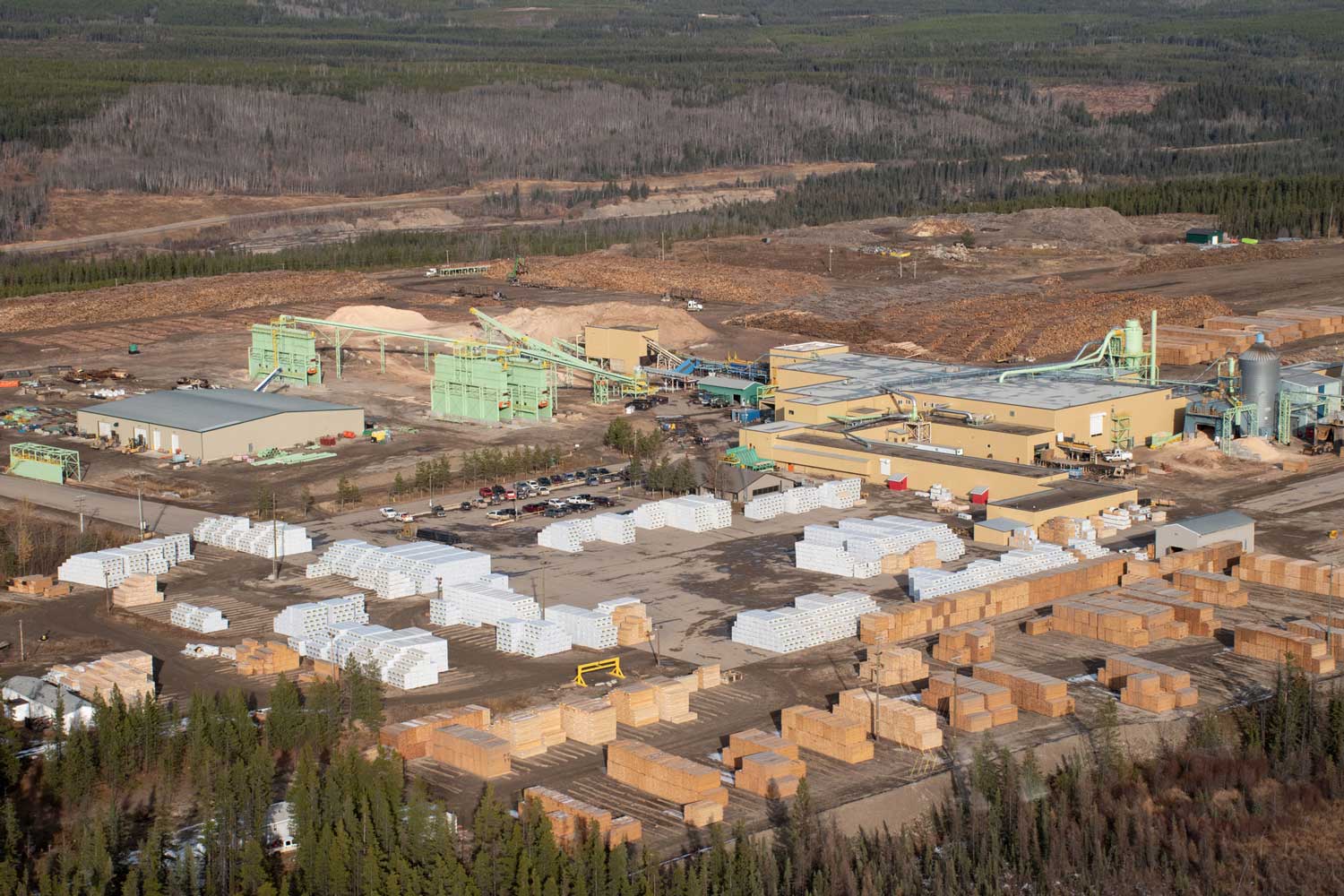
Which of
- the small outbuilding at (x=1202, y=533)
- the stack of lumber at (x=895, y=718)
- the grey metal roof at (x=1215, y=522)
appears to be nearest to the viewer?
the stack of lumber at (x=895, y=718)

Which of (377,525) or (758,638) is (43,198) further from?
(758,638)

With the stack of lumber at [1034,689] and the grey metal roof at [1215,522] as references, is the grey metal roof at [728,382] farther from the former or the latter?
the stack of lumber at [1034,689]

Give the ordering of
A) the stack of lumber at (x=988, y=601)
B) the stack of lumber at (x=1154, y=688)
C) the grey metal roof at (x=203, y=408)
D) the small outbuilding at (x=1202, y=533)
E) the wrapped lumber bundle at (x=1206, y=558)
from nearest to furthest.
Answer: the stack of lumber at (x=1154, y=688)
the stack of lumber at (x=988, y=601)
the wrapped lumber bundle at (x=1206, y=558)
the small outbuilding at (x=1202, y=533)
the grey metal roof at (x=203, y=408)

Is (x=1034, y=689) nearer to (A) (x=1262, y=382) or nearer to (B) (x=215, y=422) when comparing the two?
(A) (x=1262, y=382)

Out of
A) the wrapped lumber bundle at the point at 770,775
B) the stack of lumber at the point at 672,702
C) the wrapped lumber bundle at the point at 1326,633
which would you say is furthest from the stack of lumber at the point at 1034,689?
the wrapped lumber bundle at the point at 1326,633

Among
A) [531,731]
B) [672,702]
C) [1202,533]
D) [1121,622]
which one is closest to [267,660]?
[531,731]

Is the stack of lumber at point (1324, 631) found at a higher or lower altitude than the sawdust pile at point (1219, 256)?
lower
